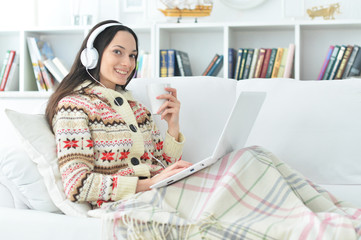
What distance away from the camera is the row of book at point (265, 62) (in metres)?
2.83

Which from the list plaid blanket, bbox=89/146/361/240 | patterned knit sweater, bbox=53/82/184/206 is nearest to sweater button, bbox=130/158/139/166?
patterned knit sweater, bbox=53/82/184/206

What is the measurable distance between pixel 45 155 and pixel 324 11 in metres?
1.96

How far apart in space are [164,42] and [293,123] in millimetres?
1371

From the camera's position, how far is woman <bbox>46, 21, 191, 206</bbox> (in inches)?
55.7

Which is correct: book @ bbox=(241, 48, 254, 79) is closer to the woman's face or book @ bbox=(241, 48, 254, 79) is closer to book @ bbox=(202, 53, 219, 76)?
book @ bbox=(202, 53, 219, 76)

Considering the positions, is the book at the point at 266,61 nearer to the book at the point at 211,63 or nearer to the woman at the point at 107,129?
the book at the point at 211,63

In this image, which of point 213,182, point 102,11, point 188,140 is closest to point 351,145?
point 188,140

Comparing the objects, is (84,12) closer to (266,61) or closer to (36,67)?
(36,67)

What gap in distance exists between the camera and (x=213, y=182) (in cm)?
135

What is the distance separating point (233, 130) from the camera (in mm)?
1354

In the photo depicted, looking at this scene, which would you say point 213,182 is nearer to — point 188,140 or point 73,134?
point 73,134

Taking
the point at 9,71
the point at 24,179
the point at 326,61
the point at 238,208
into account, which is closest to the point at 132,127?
the point at 24,179

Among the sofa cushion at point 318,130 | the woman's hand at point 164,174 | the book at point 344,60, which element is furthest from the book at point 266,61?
the woman's hand at point 164,174

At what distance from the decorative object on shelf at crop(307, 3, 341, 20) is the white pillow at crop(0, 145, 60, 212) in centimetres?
195
